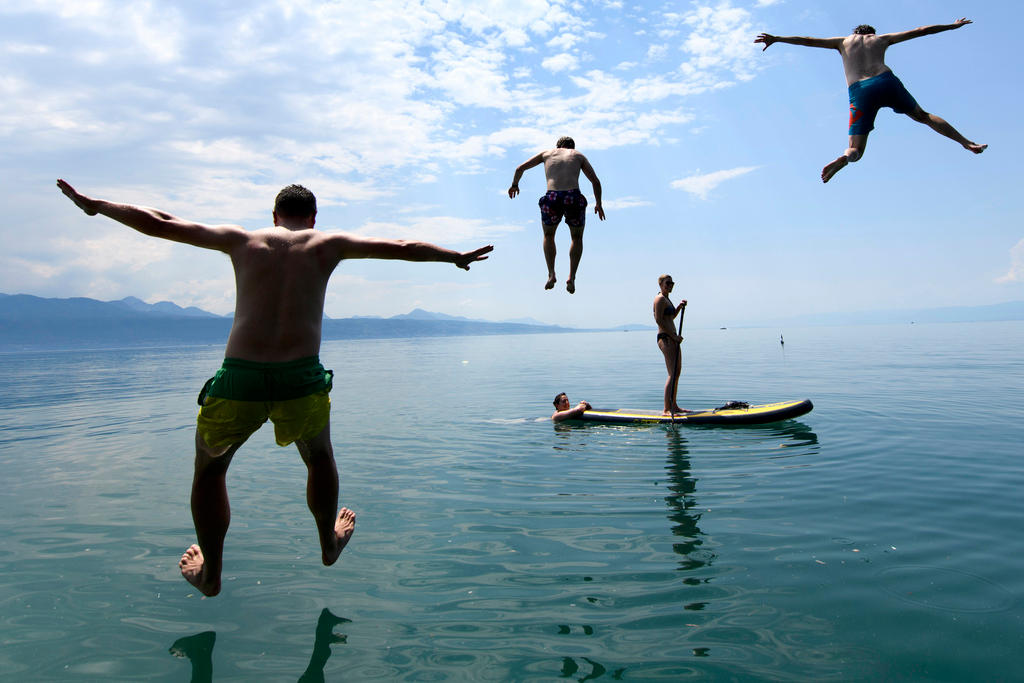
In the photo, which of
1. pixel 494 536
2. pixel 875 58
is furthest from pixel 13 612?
pixel 875 58

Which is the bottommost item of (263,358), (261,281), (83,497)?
(83,497)

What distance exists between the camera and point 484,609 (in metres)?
5.31

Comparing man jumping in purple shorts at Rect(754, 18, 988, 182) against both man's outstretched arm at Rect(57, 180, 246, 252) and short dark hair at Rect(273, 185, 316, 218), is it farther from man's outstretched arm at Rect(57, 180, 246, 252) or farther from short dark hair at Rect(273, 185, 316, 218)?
man's outstretched arm at Rect(57, 180, 246, 252)

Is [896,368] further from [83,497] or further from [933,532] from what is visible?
[83,497]

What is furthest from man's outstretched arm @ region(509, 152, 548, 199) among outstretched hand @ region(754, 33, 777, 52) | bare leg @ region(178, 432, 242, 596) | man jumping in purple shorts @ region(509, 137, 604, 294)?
bare leg @ region(178, 432, 242, 596)

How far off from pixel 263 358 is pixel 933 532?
297 inches

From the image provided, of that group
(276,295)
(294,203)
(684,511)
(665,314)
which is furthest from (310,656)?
(665,314)

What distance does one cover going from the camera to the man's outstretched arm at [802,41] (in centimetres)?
677

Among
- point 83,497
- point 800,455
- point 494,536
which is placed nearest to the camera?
point 494,536

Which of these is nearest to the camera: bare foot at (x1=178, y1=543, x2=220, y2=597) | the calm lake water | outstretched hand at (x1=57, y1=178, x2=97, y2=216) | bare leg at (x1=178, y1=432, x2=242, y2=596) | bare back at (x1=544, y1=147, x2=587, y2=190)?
outstretched hand at (x1=57, y1=178, x2=97, y2=216)

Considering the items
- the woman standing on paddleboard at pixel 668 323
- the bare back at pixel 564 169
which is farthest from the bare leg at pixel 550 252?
the woman standing on paddleboard at pixel 668 323

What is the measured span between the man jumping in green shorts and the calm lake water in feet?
5.69

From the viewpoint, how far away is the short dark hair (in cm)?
452

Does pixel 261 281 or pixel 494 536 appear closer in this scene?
pixel 261 281
